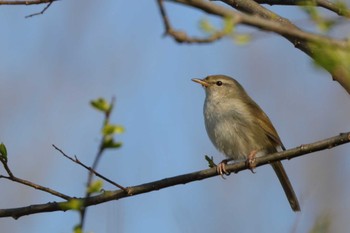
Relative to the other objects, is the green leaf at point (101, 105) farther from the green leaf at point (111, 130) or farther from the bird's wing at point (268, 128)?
the bird's wing at point (268, 128)

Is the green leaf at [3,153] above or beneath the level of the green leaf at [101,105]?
above

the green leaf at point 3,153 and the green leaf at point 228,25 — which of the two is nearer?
the green leaf at point 228,25

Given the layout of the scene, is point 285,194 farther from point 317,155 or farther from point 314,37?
point 314,37

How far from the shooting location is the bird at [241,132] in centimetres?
551

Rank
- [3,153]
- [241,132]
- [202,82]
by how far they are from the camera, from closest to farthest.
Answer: [3,153], [241,132], [202,82]

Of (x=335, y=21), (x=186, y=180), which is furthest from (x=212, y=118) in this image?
(x=335, y=21)

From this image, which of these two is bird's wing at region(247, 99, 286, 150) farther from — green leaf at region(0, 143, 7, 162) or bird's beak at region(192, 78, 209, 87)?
green leaf at region(0, 143, 7, 162)

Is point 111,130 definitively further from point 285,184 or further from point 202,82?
point 202,82

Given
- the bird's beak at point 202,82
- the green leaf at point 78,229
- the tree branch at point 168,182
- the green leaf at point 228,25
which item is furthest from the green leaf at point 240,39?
the bird's beak at point 202,82

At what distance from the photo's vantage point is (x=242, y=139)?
5.55 meters

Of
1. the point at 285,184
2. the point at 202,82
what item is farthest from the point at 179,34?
the point at 202,82

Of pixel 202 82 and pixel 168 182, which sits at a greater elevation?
pixel 202 82

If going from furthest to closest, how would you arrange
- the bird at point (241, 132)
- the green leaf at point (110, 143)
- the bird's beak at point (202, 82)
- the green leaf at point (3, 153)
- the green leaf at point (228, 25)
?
1. the bird's beak at point (202, 82)
2. the bird at point (241, 132)
3. the green leaf at point (3, 153)
4. the green leaf at point (110, 143)
5. the green leaf at point (228, 25)

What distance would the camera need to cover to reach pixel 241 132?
219 inches
